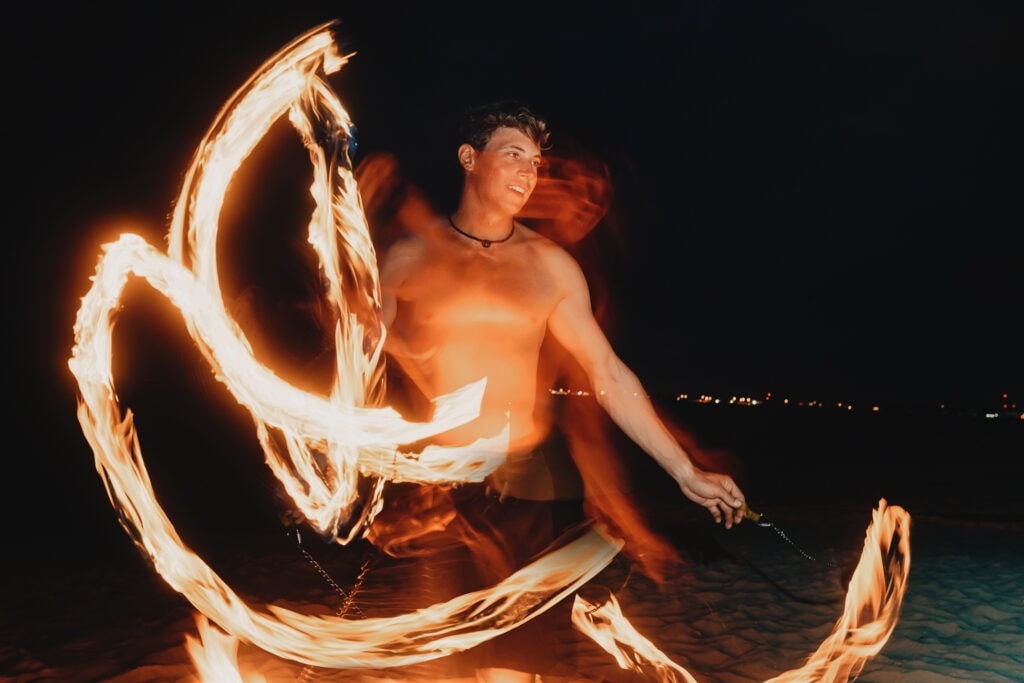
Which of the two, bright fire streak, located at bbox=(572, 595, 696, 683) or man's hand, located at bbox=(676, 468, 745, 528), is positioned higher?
man's hand, located at bbox=(676, 468, 745, 528)

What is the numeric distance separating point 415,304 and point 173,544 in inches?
59.2

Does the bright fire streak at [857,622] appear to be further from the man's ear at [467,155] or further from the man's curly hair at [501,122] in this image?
the man's ear at [467,155]

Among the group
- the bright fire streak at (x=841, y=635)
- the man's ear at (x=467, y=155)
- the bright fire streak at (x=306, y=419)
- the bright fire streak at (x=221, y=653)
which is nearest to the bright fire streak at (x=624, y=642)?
the bright fire streak at (x=841, y=635)

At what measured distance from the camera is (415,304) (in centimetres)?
278

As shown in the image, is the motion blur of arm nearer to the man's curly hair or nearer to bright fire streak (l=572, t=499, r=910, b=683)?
the man's curly hair

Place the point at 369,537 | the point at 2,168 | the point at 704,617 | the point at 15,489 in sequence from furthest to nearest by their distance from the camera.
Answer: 1. the point at 2,168
2. the point at 15,489
3. the point at 704,617
4. the point at 369,537

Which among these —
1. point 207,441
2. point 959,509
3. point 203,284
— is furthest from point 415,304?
point 207,441

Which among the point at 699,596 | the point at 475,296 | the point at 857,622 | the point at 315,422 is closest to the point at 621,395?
the point at 475,296

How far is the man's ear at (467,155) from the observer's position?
2.79 m

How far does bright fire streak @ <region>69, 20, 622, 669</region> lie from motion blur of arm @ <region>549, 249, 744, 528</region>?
0.39 m

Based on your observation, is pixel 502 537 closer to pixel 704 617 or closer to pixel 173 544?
pixel 173 544

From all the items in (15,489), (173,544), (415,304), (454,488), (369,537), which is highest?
(415,304)

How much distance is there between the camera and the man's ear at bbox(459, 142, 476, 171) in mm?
2785

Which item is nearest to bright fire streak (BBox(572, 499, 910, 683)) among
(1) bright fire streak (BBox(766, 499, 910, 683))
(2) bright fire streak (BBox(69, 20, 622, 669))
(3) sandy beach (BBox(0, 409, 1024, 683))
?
(1) bright fire streak (BBox(766, 499, 910, 683))
